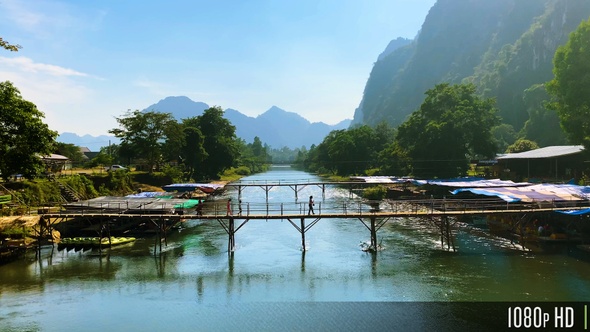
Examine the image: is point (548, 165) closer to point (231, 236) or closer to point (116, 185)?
point (231, 236)

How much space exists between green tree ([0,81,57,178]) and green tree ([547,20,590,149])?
62.0 metres

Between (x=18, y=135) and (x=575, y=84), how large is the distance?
63.9 meters

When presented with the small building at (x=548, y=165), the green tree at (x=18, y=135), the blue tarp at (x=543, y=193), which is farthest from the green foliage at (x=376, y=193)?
the green tree at (x=18, y=135)

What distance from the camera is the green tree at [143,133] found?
87062mm

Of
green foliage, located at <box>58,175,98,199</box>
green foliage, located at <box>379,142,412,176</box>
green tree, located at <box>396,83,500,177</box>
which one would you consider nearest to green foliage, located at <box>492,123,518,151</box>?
green foliage, located at <box>379,142,412,176</box>

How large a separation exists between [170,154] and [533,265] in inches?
3167

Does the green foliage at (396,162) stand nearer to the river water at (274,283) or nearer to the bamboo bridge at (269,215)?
the bamboo bridge at (269,215)

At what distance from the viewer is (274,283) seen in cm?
3064

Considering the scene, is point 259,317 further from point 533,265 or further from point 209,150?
point 209,150

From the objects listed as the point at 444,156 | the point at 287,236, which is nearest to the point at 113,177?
the point at 287,236

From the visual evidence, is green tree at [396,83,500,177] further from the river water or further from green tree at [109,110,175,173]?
green tree at [109,110,175,173]

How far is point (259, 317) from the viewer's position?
2439 cm

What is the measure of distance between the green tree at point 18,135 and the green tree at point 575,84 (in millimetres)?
61959

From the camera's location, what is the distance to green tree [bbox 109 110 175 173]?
87062mm
